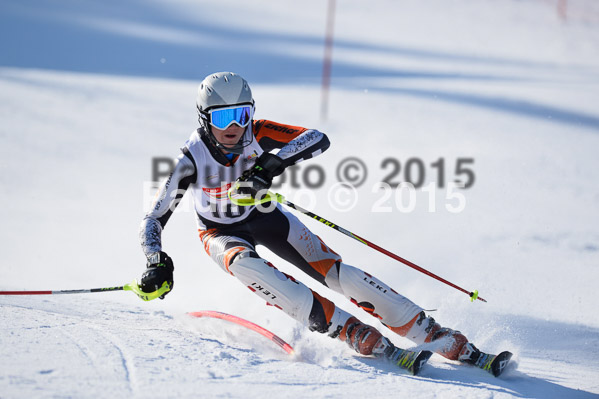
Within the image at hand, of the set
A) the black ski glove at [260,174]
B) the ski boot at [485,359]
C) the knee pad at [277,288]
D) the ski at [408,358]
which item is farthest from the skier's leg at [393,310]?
the black ski glove at [260,174]

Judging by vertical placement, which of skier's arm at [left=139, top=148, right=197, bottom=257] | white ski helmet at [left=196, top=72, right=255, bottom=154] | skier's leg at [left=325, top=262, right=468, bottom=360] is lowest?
skier's leg at [left=325, top=262, right=468, bottom=360]

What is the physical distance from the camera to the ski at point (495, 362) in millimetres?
3344

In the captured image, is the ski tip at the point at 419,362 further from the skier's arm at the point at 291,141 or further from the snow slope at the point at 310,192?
the skier's arm at the point at 291,141

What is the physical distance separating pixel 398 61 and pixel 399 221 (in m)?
8.54

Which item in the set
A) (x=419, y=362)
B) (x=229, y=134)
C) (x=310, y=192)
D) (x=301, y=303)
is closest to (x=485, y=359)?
(x=419, y=362)

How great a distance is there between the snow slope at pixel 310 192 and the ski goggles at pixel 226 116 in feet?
4.02

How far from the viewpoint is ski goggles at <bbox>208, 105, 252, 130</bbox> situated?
12.4ft

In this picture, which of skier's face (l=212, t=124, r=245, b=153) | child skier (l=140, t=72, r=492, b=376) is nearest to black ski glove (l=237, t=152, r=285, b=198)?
child skier (l=140, t=72, r=492, b=376)

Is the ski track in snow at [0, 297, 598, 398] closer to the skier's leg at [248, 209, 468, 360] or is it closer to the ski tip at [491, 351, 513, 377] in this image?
the ski tip at [491, 351, 513, 377]

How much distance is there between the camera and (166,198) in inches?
146

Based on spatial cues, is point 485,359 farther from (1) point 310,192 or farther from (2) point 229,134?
(1) point 310,192

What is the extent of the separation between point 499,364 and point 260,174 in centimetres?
163

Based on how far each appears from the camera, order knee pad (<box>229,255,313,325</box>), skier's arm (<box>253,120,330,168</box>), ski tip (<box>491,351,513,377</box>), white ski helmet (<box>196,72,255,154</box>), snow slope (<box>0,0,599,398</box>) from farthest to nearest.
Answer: skier's arm (<box>253,120,330,168</box>), white ski helmet (<box>196,72,255,154</box>), knee pad (<box>229,255,313,325</box>), ski tip (<box>491,351,513,377</box>), snow slope (<box>0,0,599,398</box>)

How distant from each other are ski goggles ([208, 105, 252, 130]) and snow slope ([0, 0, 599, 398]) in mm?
1224
